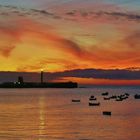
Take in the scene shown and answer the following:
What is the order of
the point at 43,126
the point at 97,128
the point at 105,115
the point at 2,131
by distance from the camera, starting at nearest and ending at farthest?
1. the point at 2,131
2. the point at 97,128
3. the point at 43,126
4. the point at 105,115

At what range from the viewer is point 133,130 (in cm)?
6988

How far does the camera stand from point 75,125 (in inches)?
3130

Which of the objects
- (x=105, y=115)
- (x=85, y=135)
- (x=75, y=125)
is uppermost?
(x=85, y=135)

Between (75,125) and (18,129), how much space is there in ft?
42.2

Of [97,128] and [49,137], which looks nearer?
[49,137]

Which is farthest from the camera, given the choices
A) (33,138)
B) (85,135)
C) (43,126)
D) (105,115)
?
(105,115)

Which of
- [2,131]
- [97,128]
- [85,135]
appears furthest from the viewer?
[97,128]

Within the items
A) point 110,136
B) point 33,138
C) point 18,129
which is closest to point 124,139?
point 110,136

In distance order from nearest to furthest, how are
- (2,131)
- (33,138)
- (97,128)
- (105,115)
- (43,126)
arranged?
(33,138), (2,131), (97,128), (43,126), (105,115)

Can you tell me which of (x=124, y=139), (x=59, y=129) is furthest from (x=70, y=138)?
(x=59, y=129)

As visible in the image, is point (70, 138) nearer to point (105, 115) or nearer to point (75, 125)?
point (75, 125)

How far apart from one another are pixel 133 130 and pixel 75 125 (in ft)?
42.4

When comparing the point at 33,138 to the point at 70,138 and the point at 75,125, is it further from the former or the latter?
the point at 75,125

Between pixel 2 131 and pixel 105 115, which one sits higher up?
pixel 2 131
